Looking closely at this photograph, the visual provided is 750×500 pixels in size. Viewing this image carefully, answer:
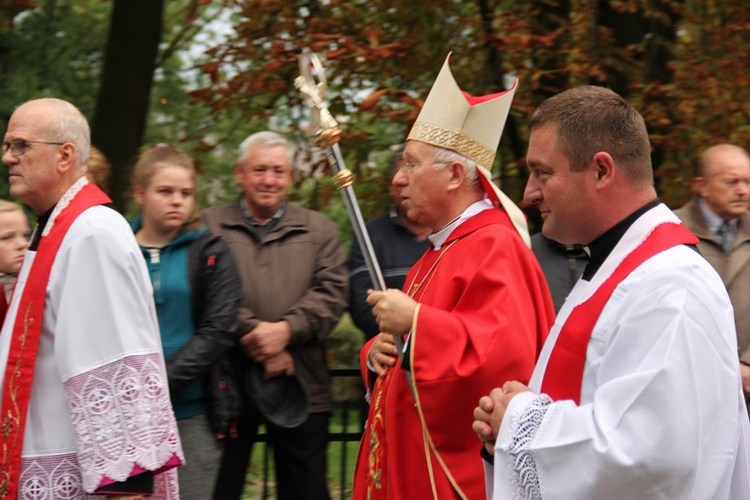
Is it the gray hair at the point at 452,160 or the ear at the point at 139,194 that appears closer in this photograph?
the gray hair at the point at 452,160

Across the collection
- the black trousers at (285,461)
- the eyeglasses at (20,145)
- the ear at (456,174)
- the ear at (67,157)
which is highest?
the eyeglasses at (20,145)

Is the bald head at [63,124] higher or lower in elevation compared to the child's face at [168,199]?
higher

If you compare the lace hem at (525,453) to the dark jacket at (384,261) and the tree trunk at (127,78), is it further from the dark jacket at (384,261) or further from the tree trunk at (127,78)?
the tree trunk at (127,78)

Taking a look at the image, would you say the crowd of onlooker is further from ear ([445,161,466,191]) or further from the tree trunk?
the tree trunk

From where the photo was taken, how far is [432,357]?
3.74m

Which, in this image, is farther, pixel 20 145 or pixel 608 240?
pixel 20 145

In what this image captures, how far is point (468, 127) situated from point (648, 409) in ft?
6.51

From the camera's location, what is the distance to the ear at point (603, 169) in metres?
2.81

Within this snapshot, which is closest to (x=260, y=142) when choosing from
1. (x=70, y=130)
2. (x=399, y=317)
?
(x=70, y=130)

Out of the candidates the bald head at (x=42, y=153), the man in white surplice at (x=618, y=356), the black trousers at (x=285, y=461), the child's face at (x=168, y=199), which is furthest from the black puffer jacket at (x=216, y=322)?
the man in white surplice at (x=618, y=356)

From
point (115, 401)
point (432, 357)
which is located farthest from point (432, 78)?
point (115, 401)

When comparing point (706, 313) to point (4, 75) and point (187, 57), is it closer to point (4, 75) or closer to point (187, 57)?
point (4, 75)

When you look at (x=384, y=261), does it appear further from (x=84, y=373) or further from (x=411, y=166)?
(x=84, y=373)

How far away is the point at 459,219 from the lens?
4.15m
